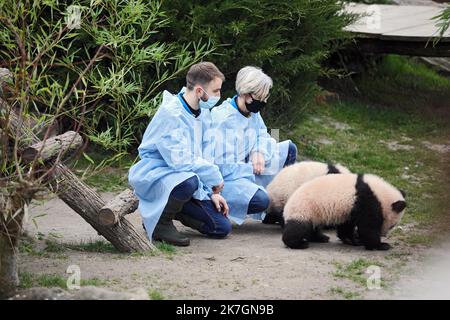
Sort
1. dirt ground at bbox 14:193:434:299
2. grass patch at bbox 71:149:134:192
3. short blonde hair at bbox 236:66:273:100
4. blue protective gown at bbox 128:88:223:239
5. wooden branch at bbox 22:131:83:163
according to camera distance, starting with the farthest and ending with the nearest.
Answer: grass patch at bbox 71:149:134:192
short blonde hair at bbox 236:66:273:100
blue protective gown at bbox 128:88:223:239
wooden branch at bbox 22:131:83:163
dirt ground at bbox 14:193:434:299

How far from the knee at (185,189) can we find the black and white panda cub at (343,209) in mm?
668

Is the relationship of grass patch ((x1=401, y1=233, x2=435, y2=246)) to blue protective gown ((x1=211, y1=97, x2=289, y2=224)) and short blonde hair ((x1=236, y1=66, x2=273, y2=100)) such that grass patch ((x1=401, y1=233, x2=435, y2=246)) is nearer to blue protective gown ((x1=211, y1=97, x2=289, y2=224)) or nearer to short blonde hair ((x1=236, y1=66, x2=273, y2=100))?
blue protective gown ((x1=211, y1=97, x2=289, y2=224))

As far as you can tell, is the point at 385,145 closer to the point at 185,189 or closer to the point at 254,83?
the point at 254,83

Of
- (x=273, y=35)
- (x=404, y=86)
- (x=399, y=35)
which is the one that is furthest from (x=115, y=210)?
(x=404, y=86)

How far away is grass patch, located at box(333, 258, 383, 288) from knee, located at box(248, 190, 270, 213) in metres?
1.13

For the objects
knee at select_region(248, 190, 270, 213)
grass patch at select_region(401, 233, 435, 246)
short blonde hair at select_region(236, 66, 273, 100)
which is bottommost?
grass patch at select_region(401, 233, 435, 246)

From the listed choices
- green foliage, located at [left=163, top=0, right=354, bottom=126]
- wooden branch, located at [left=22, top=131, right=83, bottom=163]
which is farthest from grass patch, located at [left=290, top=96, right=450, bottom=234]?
wooden branch, located at [left=22, top=131, right=83, bottom=163]

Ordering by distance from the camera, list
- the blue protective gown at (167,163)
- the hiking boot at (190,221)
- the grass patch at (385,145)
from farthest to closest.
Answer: the grass patch at (385,145), the hiking boot at (190,221), the blue protective gown at (167,163)

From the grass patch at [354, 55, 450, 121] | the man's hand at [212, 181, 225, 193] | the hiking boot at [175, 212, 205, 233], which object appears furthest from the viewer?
the grass patch at [354, 55, 450, 121]

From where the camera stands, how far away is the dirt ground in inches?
198

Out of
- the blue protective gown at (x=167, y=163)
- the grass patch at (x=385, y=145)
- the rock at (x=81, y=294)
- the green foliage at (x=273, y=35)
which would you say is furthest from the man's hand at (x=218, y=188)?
the green foliage at (x=273, y=35)

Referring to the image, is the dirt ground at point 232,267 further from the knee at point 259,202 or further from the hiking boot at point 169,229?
the knee at point 259,202

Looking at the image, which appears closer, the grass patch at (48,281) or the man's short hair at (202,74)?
the grass patch at (48,281)

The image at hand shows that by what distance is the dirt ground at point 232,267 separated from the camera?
16.5 feet
